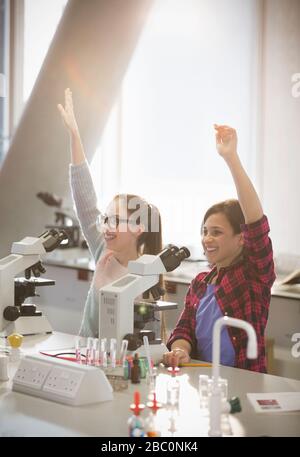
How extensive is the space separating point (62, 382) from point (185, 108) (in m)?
2.79

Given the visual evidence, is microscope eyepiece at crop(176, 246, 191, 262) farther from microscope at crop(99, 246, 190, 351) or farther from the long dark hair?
the long dark hair

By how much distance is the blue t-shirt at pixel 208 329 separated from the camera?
9.20 feet

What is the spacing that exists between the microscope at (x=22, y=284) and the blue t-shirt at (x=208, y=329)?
0.71 m

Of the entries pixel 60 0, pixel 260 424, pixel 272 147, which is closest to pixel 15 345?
pixel 260 424

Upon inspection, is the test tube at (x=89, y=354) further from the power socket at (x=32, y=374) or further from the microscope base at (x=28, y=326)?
the microscope base at (x=28, y=326)

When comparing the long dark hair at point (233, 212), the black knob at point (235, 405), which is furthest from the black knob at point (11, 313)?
the black knob at point (235, 405)

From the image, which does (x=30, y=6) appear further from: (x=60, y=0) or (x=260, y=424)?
(x=260, y=424)

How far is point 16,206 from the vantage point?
532 cm

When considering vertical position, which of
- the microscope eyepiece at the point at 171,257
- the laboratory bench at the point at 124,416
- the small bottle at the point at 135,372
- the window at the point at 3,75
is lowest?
the laboratory bench at the point at 124,416

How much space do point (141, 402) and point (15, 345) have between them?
2.47ft

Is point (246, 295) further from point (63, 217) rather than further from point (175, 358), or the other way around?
point (63, 217)

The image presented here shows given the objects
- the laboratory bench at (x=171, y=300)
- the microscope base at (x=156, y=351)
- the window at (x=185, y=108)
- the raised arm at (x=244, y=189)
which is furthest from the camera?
the window at (x=185, y=108)

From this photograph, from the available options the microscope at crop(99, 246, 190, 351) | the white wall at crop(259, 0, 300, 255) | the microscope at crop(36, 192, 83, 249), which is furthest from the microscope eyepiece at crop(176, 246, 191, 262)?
the microscope at crop(36, 192, 83, 249)

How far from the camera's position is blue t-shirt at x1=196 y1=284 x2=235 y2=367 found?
110 inches
